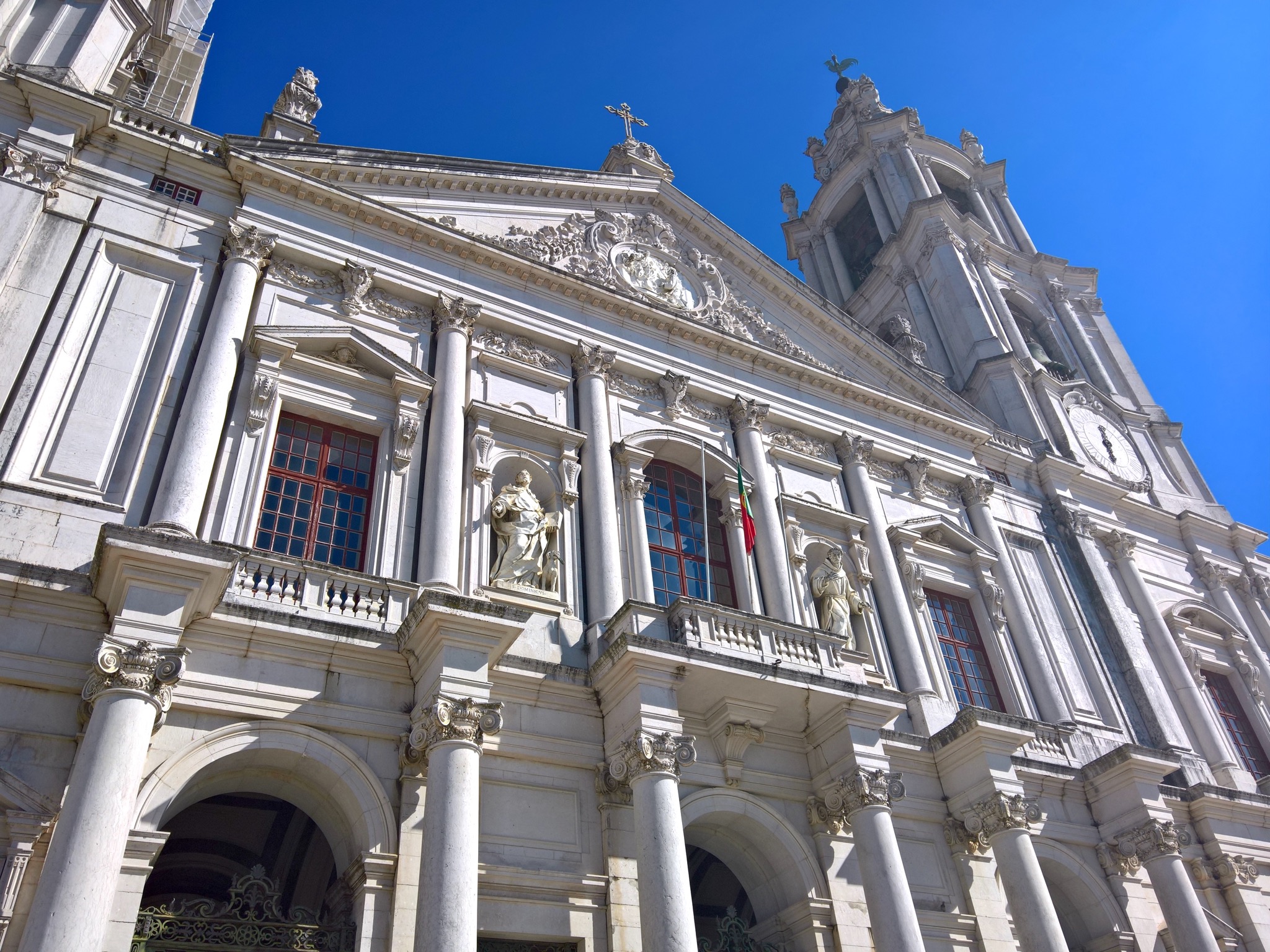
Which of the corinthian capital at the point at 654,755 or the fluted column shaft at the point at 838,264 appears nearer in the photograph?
the corinthian capital at the point at 654,755

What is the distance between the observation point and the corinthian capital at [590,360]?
17016 millimetres

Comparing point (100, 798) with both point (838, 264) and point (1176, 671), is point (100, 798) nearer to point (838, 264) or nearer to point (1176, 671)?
point (1176, 671)

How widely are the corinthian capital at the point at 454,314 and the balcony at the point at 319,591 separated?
Result: 497 cm

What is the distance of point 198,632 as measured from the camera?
10.9 metres

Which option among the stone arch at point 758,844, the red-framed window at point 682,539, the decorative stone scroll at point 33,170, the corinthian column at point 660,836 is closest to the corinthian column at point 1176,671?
the red-framed window at point 682,539

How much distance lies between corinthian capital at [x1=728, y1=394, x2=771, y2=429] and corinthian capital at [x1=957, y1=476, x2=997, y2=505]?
5.13 m

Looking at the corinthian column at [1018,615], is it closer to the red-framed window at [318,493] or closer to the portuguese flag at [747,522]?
the portuguese flag at [747,522]

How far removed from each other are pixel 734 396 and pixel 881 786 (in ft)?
25.9

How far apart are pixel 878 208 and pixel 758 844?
2516cm

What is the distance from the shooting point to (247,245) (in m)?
14.4

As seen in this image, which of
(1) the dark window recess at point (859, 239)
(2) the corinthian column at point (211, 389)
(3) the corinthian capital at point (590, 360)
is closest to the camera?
(2) the corinthian column at point (211, 389)

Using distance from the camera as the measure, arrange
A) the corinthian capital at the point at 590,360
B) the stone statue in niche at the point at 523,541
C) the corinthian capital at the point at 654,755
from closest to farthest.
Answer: the corinthian capital at the point at 654,755 < the stone statue in niche at the point at 523,541 < the corinthian capital at the point at 590,360

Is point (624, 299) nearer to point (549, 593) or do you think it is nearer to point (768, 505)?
point (768, 505)

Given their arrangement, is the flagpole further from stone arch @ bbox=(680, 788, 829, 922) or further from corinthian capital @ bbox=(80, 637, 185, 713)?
corinthian capital @ bbox=(80, 637, 185, 713)
